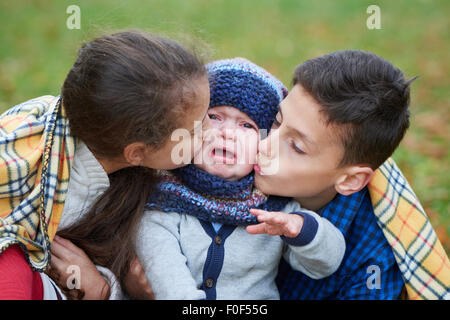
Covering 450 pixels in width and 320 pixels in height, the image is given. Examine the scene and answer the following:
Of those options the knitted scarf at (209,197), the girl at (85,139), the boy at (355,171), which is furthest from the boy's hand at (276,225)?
the girl at (85,139)

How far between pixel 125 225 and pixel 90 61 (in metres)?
0.68

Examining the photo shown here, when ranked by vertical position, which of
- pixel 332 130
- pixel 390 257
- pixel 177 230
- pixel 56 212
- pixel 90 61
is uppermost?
pixel 90 61

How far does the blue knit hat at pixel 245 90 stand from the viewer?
2170mm

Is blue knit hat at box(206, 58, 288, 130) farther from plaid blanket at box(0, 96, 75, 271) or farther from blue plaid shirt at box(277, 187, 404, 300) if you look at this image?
plaid blanket at box(0, 96, 75, 271)

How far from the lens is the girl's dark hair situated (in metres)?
1.76

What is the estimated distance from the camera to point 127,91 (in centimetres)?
176

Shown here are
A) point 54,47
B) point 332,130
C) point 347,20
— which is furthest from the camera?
point 347,20

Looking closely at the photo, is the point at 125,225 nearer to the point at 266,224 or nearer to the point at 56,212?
the point at 56,212

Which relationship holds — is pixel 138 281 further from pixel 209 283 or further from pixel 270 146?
pixel 270 146

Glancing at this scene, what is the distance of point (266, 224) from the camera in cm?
187

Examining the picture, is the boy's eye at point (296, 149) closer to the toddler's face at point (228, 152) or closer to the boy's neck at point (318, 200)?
the toddler's face at point (228, 152)

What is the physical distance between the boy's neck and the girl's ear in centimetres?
75

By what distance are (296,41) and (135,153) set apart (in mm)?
5156

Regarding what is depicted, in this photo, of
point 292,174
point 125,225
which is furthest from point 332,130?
point 125,225
